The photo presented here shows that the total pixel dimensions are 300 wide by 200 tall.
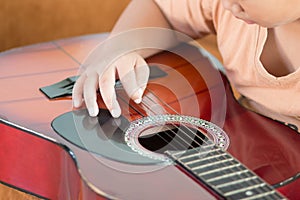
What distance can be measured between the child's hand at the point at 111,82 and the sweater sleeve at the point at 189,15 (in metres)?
0.12

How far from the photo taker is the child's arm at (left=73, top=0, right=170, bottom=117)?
37.0 inches

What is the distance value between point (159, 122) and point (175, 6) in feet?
1.02

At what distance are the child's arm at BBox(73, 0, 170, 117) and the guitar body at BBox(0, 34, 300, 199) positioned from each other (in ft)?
0.06

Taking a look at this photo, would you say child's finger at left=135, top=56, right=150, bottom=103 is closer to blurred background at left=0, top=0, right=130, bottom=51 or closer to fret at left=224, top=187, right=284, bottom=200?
fret at left=224, top=187, right=284, bottom=200

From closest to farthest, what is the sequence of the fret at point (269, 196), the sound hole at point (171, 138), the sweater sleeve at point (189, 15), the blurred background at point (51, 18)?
the fret at point (269, 196) < the sound hole at point (171, 138) < the sweater sleeve at point (189, 15) < the blurred background at point (51, 18)

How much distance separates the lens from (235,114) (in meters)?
0.95

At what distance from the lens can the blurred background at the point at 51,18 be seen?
61.4 inches

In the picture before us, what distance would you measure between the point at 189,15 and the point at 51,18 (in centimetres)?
59

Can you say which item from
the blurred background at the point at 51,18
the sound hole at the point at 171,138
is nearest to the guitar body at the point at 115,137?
the sound hole at the point at 171,138

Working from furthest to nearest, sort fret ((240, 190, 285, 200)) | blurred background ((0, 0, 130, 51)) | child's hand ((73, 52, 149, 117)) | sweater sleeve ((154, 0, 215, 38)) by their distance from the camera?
blurred background ((0, 0, 130, 51)), sweater sleeve ((154, 0, 215, 38)), child's hand ((73, 52, 149, 117)), fret ((240, 190, 285, 200))

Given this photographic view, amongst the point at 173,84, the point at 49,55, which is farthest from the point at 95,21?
the point at 173,84

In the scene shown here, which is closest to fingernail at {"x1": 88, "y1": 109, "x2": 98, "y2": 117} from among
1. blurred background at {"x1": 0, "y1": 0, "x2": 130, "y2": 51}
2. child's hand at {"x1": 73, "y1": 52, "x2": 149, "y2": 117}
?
child's hand at {"x1": 73, "y1": 52, "x2": 149, "y2": 117}

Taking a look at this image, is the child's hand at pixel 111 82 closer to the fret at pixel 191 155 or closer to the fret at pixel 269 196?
the fret at pixel 191 155

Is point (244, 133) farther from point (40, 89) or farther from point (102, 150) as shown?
point (40, 89)
